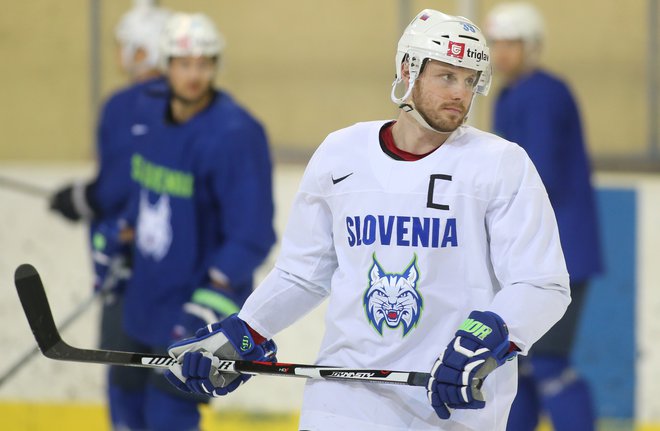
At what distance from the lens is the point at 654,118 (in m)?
4.84

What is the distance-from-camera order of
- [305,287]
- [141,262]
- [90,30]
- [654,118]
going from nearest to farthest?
1. [305,287]
2. [141,262]
3. [654,118]
4. [90,30]

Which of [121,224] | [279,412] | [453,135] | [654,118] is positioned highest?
[453,135]

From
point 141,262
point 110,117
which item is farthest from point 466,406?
point 110,117

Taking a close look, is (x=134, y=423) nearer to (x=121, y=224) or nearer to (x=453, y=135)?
(x=121, y=224)

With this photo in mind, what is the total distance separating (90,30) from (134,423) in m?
1.55

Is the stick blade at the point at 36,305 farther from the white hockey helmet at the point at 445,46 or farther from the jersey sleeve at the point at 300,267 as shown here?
the white hockey helmet at the point at 445,46

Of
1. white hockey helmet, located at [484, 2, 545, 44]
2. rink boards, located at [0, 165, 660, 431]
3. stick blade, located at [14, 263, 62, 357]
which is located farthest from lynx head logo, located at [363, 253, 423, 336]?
rink boards, located at [0, 165, 660, 431]

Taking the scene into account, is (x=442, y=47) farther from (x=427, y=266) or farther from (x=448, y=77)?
(x=427, y=266)

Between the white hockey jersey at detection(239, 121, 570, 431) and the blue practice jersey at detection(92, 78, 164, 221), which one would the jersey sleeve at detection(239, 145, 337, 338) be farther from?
the blue practice jersey at detection(92, 78, 164, 221)

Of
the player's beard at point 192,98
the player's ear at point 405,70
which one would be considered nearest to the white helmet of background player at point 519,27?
the player's beard at point 192,98

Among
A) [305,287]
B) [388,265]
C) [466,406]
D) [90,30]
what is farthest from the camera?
[90,30]

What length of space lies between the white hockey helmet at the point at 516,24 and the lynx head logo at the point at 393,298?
2.12 metres

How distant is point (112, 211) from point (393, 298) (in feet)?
7.06

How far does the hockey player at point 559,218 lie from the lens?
4.32m
